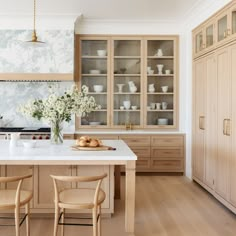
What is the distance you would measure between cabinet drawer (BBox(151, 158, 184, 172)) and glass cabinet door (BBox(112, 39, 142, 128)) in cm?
79

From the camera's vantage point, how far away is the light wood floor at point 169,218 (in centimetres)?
317

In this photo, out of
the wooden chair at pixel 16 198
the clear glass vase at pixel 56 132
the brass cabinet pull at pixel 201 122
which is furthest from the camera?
the brass cabinet pull at pixel 201 122

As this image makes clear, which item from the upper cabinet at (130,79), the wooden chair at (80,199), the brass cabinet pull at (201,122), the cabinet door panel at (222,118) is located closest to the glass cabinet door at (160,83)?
the upper cabinet at (130,79)

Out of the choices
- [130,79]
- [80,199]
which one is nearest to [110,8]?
[130,79]

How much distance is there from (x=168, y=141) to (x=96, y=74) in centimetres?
184

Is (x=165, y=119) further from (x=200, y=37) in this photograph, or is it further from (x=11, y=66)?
(x=11, y=66)

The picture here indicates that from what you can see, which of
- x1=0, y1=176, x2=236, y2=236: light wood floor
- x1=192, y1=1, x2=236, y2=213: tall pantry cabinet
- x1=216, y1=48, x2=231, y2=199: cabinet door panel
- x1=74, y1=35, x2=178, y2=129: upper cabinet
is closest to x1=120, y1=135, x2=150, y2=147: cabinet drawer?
x1=74, y1=35, x2=178, y2=129: upper cabinet

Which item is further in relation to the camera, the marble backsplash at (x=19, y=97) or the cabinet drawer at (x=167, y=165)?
the marble backsplash at (x=19, y=97)

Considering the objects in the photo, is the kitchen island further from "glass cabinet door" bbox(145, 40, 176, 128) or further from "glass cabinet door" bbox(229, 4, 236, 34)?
"glass cabinet door" bbox(145, 40, 176, 128)

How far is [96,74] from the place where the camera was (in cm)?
598

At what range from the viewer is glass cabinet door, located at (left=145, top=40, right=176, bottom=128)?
6.03 meters

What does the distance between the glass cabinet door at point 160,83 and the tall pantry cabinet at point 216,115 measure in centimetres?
87

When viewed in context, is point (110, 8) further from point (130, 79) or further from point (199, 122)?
point (199, 122)

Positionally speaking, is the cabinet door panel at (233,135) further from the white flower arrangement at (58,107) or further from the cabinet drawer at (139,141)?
the cabinet drawer at (139,141)
